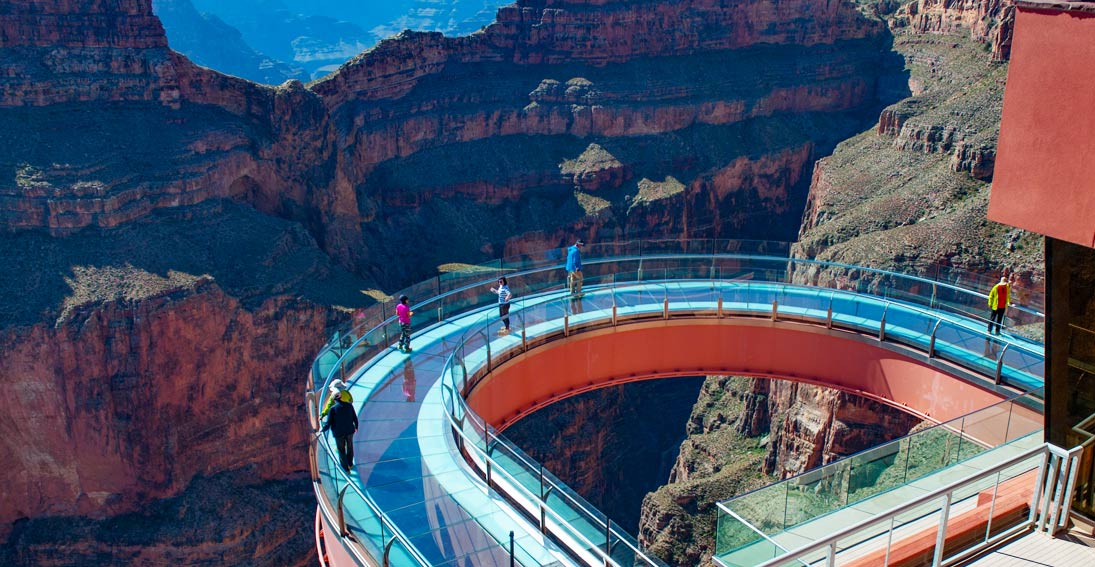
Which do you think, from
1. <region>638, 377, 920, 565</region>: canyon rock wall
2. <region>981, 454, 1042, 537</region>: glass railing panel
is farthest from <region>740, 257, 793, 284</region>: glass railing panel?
<region>981, 454, 1042, 537</region>: glass railing panel

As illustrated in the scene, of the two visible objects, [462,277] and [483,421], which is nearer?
[483,421]

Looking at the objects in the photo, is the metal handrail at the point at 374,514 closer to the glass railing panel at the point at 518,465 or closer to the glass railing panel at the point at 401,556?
the glass railing panel at the point at 401,556

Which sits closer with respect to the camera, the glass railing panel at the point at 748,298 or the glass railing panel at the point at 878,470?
the glass railing panel at the point at 878,470

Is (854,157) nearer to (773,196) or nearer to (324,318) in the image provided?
(773,196)

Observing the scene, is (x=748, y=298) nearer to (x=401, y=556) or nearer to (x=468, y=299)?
(x=468, y=299)

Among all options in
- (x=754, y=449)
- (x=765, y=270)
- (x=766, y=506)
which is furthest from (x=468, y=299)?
(x=754, y=449)

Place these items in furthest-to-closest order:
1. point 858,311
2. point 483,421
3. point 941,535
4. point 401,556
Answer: point 858,311
point 483,421
point 401,556
point 941,535

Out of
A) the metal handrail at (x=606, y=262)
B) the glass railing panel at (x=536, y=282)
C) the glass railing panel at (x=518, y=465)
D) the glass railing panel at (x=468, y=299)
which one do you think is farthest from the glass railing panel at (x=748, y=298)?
the glass railing panel at (x=518, y=465)

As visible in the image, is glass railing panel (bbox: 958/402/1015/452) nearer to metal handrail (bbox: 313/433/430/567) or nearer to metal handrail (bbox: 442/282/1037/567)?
metal handrail (bbox: 442/282/1037/567)
